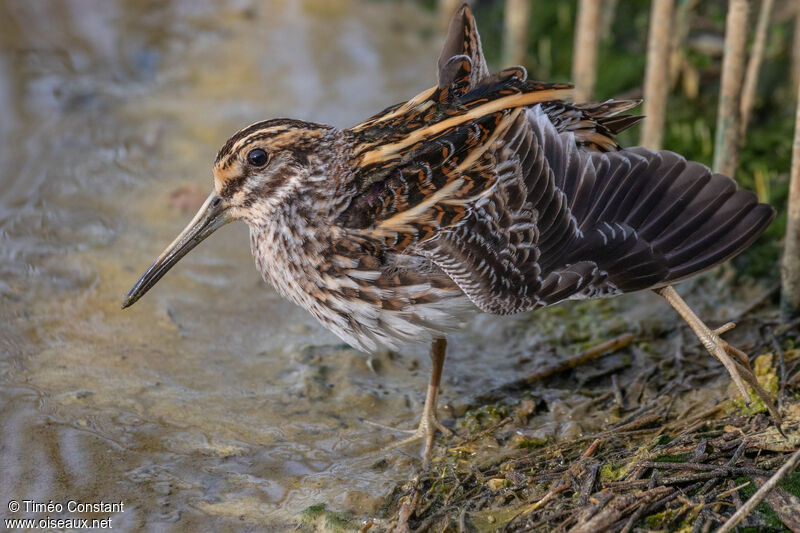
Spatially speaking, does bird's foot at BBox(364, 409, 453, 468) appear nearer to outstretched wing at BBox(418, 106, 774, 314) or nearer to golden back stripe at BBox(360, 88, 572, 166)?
outstretched wing at BBox(418, 106, 774, 314)

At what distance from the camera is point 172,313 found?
609 cm

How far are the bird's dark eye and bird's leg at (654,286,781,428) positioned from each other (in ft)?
7.06

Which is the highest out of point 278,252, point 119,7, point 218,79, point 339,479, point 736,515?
point 119,7

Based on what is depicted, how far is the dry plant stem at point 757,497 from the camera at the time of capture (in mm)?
3684

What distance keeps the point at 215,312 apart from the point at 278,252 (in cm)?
152

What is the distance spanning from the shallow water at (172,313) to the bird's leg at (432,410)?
15 cm

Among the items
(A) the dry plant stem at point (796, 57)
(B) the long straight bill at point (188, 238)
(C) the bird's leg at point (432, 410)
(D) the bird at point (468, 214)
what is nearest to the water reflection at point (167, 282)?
(C) the bird's leg at point (432, 410)

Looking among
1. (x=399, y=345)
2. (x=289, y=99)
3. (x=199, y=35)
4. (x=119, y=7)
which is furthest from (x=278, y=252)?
(x=119, y=7)

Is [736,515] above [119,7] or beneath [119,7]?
beneath

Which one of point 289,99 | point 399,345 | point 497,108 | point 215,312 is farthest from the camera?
point 289,99

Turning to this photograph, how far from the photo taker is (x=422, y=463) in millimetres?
4887

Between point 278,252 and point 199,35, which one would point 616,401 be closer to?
point 278,252

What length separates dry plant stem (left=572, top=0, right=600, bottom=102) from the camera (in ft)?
23.6

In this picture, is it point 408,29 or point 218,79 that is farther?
point 408,29
